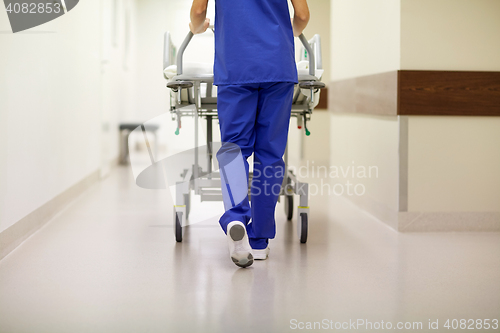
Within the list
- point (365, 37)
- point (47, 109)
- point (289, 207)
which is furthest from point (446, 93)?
point (47, 109)

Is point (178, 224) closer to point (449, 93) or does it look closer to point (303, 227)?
point (303, 227)

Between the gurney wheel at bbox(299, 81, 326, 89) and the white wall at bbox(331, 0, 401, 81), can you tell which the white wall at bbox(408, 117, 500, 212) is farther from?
the gurney wheel at bbox(299, 81, 326, 89)

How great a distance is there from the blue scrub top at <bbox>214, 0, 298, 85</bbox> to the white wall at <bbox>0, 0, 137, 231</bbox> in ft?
3.13

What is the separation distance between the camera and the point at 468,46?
8.11 feet

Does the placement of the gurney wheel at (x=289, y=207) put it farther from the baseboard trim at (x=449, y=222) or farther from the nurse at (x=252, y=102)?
the nurse at (x=252, y=102)

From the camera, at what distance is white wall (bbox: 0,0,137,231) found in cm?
207

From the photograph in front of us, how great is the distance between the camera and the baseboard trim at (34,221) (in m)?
2.03

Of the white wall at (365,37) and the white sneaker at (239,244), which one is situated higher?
the white wall at (365,37)

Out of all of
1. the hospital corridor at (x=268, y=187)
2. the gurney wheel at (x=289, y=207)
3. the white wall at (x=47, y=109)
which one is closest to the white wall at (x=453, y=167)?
the hospital corridor at (x=268, y=187)

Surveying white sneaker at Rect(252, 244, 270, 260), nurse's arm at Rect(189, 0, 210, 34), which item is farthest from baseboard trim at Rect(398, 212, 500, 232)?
nurse's arm at Rect(189, 0, 210, 34)

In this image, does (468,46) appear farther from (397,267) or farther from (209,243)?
(209,243)

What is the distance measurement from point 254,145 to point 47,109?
133cm

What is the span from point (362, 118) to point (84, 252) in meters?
1.92

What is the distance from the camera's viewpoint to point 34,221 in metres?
2.43
